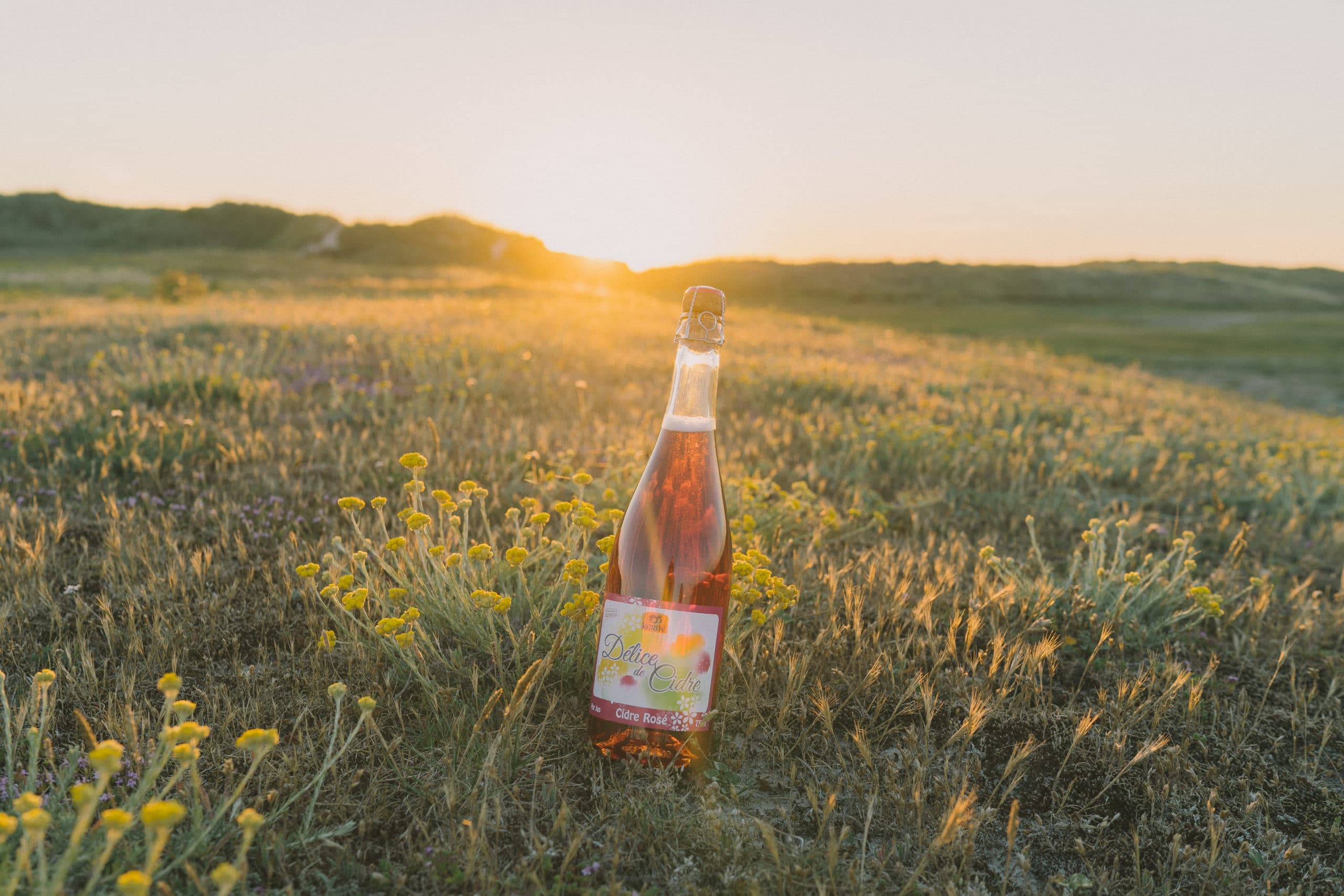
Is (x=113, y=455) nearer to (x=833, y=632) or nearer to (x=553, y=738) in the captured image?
(x=553, y=738)

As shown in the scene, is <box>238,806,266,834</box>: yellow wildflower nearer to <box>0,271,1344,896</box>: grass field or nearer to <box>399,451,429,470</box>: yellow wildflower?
<box>0,271,1344,896</box>: grass field

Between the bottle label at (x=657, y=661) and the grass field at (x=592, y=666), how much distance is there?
201 millimetres

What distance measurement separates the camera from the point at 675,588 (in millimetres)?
2088

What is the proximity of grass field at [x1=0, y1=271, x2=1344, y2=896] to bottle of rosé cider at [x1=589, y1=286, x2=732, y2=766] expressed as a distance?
0.45 feet

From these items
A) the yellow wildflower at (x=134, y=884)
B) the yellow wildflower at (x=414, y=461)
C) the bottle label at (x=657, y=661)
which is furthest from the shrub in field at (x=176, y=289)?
the yellow wildflower at (x=134, y=884)

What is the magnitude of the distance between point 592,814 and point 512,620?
0.83m

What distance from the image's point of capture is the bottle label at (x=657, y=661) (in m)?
1.93

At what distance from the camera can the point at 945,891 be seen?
1783 mm

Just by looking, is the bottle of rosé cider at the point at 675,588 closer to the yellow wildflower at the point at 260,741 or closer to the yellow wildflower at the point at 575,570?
the yellow wildflower at the point at 575,570

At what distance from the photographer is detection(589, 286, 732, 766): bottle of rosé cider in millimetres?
1939

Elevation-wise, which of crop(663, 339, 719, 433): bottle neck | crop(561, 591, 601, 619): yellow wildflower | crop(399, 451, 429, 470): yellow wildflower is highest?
crop(663, 339, 719, 433): bottle neck

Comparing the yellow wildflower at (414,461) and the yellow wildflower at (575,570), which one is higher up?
the yellow wildflower at (414,461)

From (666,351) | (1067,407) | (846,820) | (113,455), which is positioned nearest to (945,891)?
(846,820)

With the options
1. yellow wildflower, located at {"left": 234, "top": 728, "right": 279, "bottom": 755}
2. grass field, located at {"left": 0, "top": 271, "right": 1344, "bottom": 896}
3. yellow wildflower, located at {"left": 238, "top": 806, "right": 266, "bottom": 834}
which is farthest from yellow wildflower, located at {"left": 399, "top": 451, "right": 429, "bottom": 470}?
yellow wildflower, located at {"left": 238, "top": 806, "right": 266, "bottom": 834}
